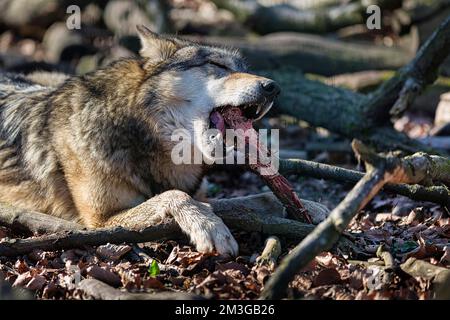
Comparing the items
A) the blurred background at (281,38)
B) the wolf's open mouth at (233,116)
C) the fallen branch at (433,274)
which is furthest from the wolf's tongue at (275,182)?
the blurred background at (281,38)

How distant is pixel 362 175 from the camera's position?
599 cm

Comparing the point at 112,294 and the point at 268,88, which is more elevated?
the point at 268,88

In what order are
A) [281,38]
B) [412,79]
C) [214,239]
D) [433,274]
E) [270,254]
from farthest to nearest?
[281,38]
[412,79]
[214,239]
[270,254]
[433,274]

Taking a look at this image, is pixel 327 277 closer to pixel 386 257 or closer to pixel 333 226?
pixel 386 257

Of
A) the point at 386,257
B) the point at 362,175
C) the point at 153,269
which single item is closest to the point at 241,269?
the point at 153,269

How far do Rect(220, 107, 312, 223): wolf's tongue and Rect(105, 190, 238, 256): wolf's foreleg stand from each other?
0.62 meters

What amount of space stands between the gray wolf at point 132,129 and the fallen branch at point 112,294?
0.93 m

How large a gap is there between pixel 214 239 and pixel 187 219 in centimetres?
24

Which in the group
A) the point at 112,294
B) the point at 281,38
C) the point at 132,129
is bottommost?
the point at 112,294

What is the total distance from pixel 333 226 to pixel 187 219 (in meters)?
1.36

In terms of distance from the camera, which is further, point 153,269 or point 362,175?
point 362,175

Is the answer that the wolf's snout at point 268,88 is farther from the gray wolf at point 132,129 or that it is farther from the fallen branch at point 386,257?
the fallen branch at point 386,257

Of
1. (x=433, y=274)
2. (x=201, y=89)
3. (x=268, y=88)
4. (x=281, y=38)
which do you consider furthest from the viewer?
(x=281, y=38)
